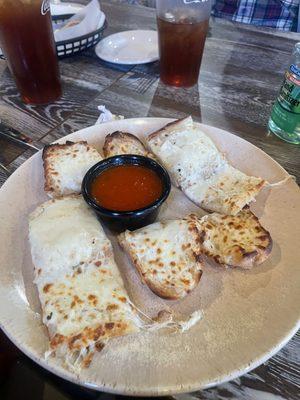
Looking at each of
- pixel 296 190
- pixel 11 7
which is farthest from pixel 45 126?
pixel 296 190

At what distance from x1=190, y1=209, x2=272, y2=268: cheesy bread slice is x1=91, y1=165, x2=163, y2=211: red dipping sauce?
247 mm

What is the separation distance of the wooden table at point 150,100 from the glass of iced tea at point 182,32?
18 centimetres

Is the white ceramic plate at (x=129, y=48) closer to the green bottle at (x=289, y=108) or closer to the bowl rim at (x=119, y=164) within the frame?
the green bottle at (x=289, y=108)

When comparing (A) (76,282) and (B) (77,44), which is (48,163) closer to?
(A) (76,282)

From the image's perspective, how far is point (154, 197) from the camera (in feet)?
5.01

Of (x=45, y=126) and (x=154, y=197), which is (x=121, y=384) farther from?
(x=45, y=126)

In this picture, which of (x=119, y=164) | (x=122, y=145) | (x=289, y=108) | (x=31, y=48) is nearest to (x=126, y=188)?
(x=119, y=164)

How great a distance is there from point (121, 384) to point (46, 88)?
1.99 metres

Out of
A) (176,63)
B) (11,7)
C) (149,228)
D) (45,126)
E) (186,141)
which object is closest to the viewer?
(149,228)

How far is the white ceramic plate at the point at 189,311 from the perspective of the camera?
1032mm

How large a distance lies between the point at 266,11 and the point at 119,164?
3383mm

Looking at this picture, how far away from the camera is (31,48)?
209 centimetres

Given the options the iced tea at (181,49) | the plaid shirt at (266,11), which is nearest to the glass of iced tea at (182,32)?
the iced tea at (181,49)

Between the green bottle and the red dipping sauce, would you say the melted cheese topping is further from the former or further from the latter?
the green bottle
